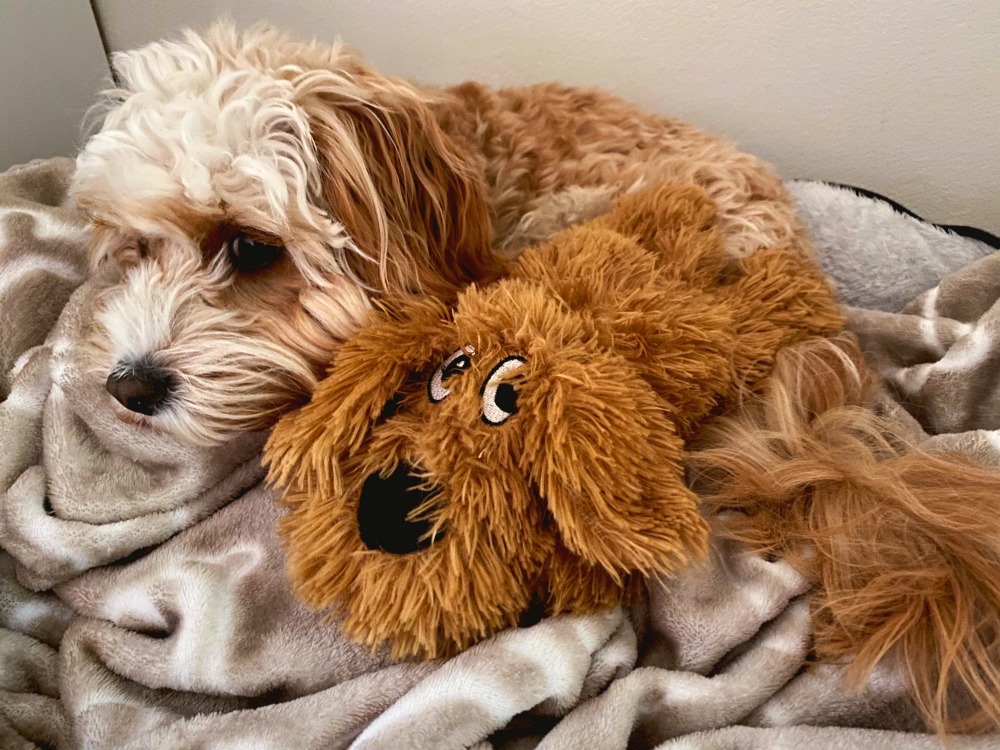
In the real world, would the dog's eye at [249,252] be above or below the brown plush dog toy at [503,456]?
above

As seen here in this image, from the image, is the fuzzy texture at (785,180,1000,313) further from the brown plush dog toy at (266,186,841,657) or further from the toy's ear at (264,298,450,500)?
the toy's ear at (264,298,450,500)

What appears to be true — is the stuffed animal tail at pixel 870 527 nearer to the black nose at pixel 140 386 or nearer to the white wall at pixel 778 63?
the black nose at pixel 140 386

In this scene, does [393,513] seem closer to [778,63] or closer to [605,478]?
[605,478]

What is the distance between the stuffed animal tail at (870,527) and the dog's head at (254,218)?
16.5 inches

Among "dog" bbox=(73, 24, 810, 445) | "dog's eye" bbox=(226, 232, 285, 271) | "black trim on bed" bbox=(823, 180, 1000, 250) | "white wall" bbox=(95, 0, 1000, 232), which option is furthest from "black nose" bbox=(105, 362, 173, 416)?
"black trim on bed" bbox=(823, 180, 1000, 250)

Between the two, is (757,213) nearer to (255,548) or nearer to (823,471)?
(823,471)

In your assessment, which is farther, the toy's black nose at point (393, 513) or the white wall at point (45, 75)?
the white wall at point (45, 75)

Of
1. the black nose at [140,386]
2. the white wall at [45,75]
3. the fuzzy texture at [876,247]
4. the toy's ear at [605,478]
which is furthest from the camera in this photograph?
the white wall at [45,75]

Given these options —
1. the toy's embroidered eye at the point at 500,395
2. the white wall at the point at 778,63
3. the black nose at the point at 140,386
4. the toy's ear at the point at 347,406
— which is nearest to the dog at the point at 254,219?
the black nose at the point at 140,386

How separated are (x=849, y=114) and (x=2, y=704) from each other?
5.25 feet

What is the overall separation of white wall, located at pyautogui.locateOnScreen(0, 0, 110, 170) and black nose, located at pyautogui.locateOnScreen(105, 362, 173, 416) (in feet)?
2.81

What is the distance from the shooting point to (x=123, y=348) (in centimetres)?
84

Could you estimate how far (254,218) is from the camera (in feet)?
2.72

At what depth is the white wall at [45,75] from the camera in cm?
139
